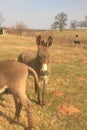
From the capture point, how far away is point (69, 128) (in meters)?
7.79

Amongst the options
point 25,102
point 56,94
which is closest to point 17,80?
point 25,102

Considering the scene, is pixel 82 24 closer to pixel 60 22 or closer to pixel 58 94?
pixel 60 22

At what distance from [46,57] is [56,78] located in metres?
4.72

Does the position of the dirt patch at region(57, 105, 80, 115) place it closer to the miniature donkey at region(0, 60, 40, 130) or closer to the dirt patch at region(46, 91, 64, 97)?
the dirt patch at region(46, 91, 64, 97)

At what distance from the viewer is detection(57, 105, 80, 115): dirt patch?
8.79 meters

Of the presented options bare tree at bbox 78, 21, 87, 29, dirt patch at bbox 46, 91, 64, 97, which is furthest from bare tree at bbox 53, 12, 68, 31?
dirt patch at bbox 46, 91, 64, 97

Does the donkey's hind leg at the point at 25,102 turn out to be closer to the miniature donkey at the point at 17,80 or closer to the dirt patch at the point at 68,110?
the miniature donkey at the point at 17,80

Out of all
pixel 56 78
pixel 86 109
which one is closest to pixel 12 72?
pixel 86 109

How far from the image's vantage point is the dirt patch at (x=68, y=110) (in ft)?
28.8

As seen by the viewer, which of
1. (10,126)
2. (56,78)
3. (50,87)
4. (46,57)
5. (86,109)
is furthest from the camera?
(56,78)

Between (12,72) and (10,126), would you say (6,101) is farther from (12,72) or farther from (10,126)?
(12,72)

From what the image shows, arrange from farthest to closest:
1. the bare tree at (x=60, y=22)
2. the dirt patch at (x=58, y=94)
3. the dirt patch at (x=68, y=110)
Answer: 1. the bare tree at (x=60, y=22)
2. the dirt patch at (x=58, y=94)
3. the dirt patch at (x=68, y=110)

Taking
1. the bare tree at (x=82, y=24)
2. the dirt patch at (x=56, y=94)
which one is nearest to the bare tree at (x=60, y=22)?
the bare tree at (x=82, y=24)

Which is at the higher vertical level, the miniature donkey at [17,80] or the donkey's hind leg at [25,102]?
the miniature donkey at [17,80]
